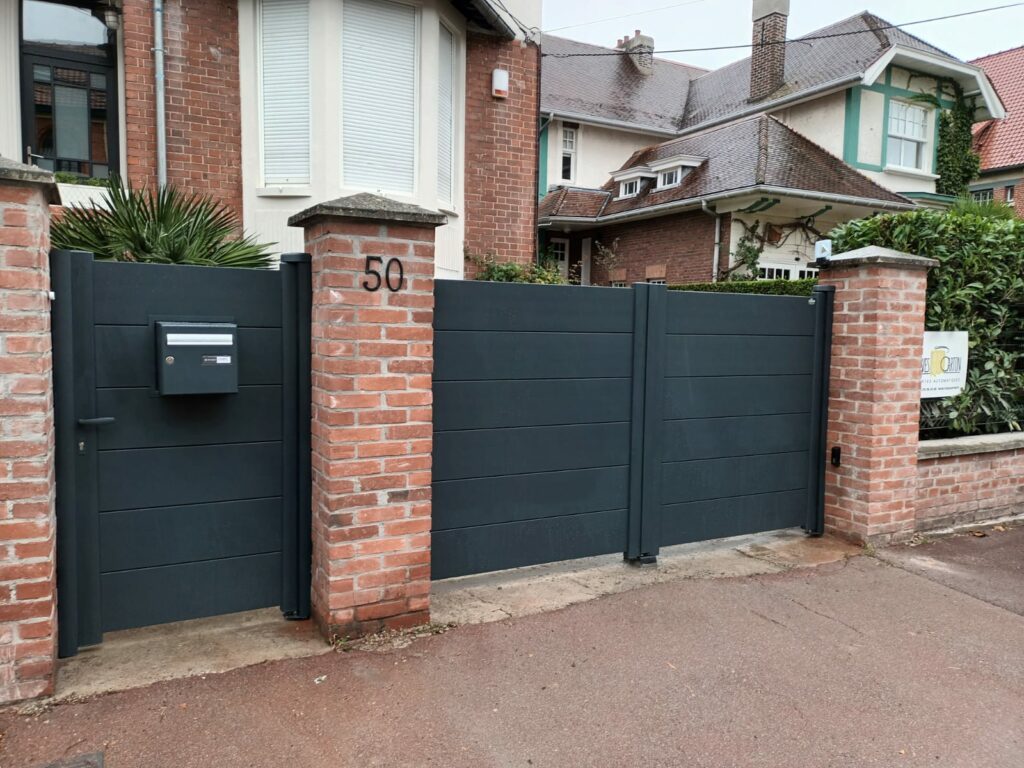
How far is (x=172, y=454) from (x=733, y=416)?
10.8 feet

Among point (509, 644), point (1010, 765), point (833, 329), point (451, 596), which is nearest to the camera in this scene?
point (1010, 765)

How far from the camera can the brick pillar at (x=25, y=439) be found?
104 inches

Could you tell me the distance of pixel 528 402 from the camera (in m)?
4.05

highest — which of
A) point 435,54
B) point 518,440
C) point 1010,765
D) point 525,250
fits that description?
point 435,54

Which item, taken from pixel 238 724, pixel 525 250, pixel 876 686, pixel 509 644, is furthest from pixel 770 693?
pixel 525 250

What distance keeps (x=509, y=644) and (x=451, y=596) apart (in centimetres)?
62

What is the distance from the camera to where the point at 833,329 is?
509cm

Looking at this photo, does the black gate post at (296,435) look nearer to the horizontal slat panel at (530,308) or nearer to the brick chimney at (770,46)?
the horizontal slat panel at (530,308)

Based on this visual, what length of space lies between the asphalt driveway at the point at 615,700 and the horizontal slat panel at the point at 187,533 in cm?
57

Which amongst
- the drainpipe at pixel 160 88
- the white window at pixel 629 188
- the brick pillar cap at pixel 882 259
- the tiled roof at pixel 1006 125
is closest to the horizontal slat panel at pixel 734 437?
the brick pillar cap at pixel 882 259

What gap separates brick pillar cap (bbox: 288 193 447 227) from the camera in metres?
3.14

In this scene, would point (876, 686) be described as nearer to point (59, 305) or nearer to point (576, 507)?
point (576, 507)

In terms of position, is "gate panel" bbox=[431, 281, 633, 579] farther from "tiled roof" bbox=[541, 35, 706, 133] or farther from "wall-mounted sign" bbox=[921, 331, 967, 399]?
"tiled roof" bbox=[541, 35, 706, 133]

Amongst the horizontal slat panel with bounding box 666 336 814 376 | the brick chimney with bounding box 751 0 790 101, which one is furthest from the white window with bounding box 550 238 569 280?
the horizontal slat panel with bounding box 666 336 814 376
